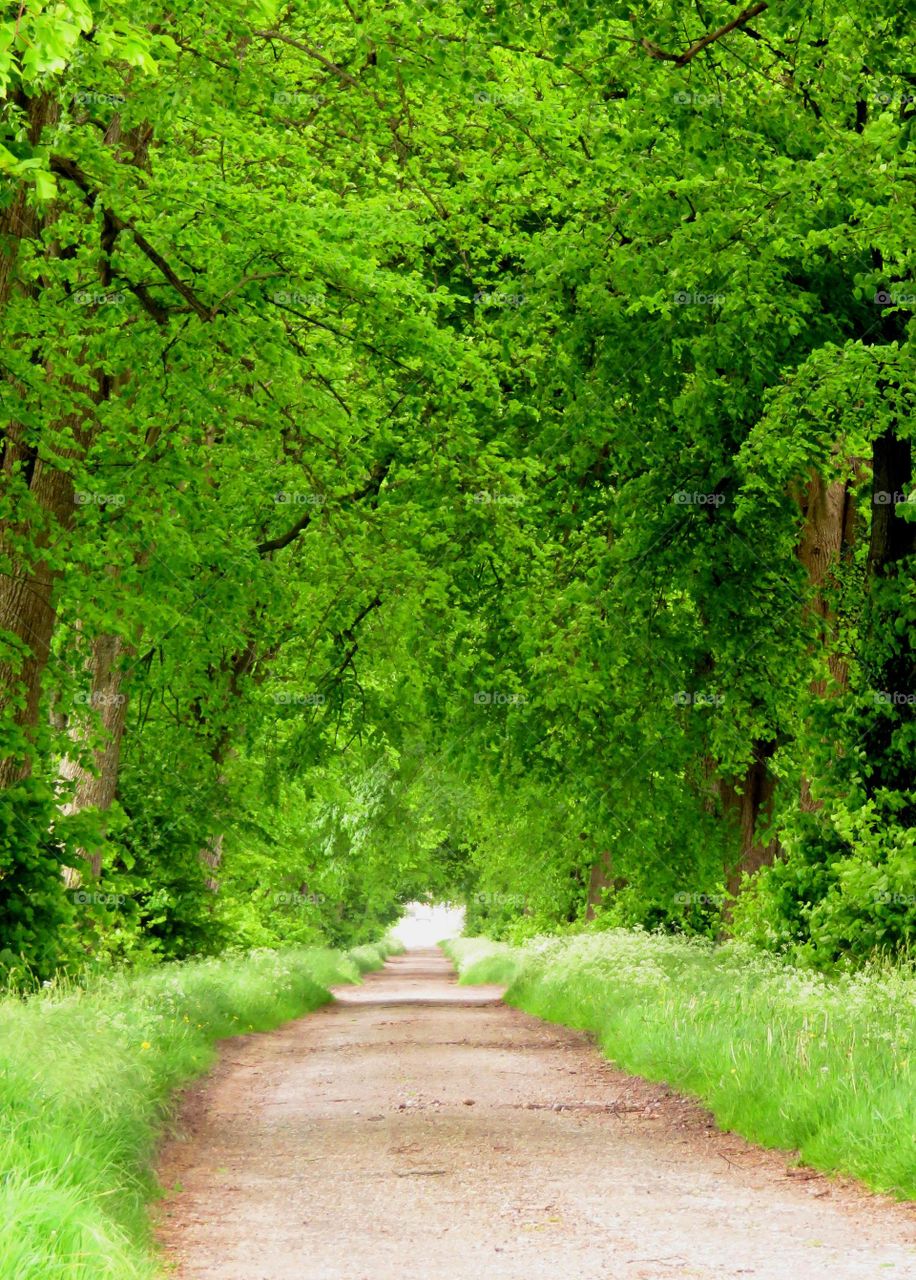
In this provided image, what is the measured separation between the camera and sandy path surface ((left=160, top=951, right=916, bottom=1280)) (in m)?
7.05

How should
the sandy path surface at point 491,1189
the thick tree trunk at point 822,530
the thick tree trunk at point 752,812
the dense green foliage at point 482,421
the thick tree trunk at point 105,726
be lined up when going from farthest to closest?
the thick tree trunk at point 752,812, the thick tree trunk at point 822,530, the thick tree trunk at point 105,726, the dense green foliage at point 482,421, the sandy path surface at point 491,1189

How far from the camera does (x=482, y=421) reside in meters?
17.3

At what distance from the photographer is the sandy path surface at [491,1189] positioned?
7.05 metres

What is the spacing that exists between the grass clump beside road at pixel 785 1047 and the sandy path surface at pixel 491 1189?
8.7 inches

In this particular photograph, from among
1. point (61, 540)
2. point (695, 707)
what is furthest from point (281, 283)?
point (695, 707)

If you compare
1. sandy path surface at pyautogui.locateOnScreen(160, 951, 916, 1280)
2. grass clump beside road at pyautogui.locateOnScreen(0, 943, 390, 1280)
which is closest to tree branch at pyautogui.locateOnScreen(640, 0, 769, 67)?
sandy path surface at pyautogui.locateOnScreen(160, 951, 916, 1280)

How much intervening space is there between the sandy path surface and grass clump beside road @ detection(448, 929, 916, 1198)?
0.73 feet

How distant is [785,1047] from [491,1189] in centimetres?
283

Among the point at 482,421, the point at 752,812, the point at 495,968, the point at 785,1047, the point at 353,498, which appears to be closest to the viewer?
the point at 785,1047

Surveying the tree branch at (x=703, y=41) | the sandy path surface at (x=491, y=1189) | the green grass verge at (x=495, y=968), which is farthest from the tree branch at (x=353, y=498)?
the green grass verge at (x=495, y=968)

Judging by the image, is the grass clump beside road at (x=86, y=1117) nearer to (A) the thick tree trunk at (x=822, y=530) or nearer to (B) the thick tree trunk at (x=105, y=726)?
(B) the thick tree trunk at (x=105, y=726)

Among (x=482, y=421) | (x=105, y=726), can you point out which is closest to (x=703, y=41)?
(x=482, y=421)

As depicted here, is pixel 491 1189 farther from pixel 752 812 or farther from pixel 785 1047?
pixel 752 812

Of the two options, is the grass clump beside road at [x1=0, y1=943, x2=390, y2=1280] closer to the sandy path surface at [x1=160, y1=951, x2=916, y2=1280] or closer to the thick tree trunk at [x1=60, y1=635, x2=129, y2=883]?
the sandy path surface at [x1=160, y1=951, x2=916, y2=1280]
